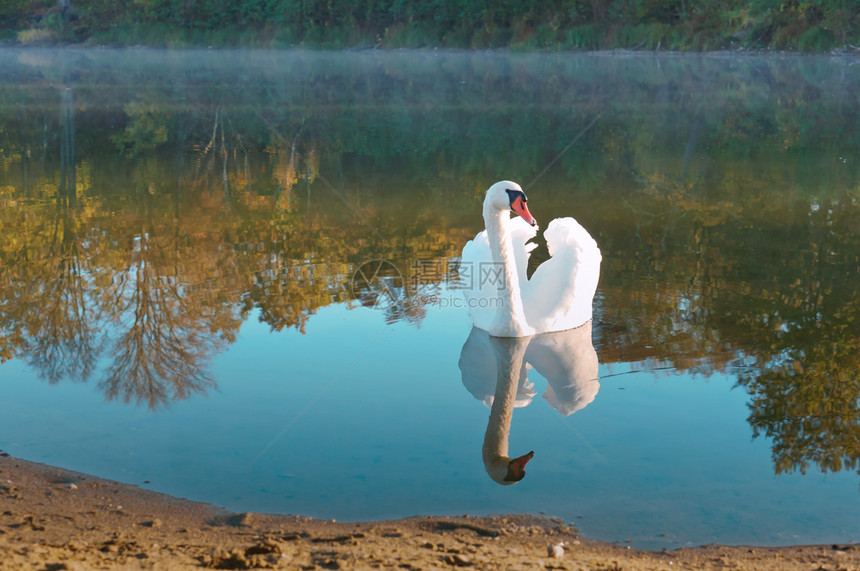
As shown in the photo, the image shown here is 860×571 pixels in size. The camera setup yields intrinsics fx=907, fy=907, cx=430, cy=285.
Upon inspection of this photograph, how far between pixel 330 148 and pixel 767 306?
12.1 metres

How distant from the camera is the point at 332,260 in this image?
30.9 feet

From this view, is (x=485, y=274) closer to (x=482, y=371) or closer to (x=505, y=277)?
(x=505, y=277)

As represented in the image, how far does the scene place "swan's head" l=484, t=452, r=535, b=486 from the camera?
195 inches

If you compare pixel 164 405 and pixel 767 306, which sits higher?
pixel 767 306

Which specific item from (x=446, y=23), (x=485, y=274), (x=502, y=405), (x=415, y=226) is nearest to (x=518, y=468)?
(x=502, y=405)

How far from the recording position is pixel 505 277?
6879mm

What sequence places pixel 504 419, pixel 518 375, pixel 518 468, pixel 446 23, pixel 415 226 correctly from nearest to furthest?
pixel 518 468 → pixel 504 419 → pixel 518 375 → pixel 415 226 → pixel 446 23

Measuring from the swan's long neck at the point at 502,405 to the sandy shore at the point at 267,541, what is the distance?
629 mm

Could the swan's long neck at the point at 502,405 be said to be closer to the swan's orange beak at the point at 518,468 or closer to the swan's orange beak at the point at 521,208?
the swan's orange beak at the point at 518,468

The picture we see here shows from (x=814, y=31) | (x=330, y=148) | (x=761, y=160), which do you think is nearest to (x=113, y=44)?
(x=814, y=31)

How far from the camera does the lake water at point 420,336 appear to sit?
492cm

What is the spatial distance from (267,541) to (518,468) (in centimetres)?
166

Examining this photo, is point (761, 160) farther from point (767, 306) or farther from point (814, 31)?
point (814, 31)

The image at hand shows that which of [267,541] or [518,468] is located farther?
[518,468]
